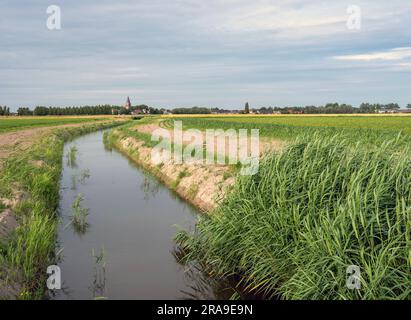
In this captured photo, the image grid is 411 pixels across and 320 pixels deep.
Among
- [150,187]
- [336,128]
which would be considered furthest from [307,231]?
[336,128]

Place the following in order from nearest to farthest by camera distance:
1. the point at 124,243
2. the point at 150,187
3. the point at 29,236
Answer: the point at 29,236 < the point at 124,243 < the point at 150,187

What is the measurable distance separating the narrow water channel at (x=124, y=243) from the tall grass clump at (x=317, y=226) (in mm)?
824

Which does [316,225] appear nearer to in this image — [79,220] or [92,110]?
[79,220]

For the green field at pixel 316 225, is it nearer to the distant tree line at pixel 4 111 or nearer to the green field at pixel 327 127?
the green field at pixel 327 127

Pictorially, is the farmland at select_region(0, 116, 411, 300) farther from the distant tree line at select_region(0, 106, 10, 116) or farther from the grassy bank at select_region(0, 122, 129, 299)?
the distant tree line at select_region(0, 106, 10, 116)

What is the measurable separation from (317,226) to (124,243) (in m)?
5.78

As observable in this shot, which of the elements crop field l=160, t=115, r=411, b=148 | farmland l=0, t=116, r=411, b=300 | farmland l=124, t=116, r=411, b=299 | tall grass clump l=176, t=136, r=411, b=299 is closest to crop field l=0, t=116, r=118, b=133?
crop field l=160, t=115, r=411, b=148

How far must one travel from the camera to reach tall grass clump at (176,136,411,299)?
5762 millimetres

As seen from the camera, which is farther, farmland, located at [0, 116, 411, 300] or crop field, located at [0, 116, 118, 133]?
crop field, located at [0, 116, 118, 133]

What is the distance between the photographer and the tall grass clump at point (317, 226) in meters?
5.76

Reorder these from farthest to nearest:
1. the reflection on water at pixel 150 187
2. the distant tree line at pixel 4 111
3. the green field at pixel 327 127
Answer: the distant tree line at pixel 4 111, the green field at pixel 327 127, the reflection on water at pixel 150 187

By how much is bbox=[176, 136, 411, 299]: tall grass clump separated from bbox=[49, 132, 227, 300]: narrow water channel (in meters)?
0.82

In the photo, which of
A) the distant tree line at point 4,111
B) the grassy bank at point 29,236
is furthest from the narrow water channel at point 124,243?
the distant tree line at point 4,111

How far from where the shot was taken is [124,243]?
10.7 meters
